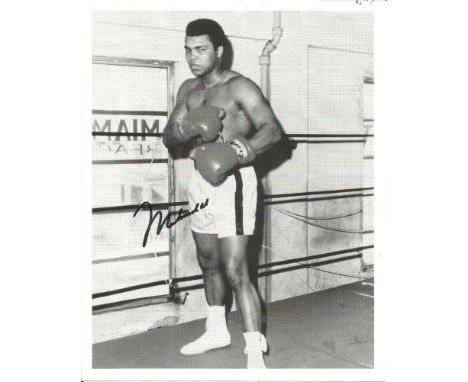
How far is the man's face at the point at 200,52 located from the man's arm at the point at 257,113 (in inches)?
5.3

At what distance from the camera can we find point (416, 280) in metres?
1.77

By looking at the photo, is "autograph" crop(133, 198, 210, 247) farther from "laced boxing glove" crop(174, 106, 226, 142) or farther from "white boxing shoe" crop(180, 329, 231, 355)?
"white boxing shoe" crop(180, 329, 231, 355)

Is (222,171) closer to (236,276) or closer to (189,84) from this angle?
(236,276)

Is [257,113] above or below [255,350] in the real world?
above

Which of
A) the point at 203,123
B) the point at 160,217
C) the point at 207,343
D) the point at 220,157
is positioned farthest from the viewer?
the point at 160,217

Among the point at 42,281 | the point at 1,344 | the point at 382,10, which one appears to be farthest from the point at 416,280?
the point at 1,344

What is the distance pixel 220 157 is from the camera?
1836 mm

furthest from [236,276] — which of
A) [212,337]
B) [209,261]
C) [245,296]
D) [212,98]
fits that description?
[212,98]

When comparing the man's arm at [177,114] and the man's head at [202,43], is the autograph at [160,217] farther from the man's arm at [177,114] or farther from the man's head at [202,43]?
the man's head at [202,43]

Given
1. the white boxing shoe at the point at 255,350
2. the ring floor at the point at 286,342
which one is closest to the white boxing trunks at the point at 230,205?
the white boxing shoe at the point at 255,350

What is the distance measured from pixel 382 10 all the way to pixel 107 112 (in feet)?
3.59

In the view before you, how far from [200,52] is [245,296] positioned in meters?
0.94

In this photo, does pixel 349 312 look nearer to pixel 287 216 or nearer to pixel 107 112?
pixel 287 216

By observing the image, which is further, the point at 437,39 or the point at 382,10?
the point at 382,10
